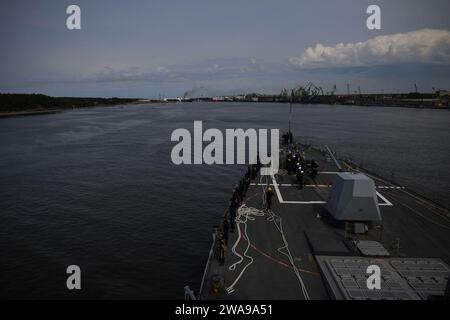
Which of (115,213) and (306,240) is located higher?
(306,240)

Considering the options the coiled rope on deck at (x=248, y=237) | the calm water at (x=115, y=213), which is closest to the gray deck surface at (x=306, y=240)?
the coiled rope on deck at (x=248, y=237)

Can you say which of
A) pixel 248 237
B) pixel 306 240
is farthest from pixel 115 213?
pixel 306 240

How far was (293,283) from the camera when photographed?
36.3 feet

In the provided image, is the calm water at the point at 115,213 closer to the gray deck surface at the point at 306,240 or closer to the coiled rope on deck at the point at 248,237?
the coiled rope on deck at the point at 248,237

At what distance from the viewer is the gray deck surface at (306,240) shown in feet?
35.9

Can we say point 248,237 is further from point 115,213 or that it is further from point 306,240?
point 115,213

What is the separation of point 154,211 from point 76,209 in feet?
21.4

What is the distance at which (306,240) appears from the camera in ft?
47.1

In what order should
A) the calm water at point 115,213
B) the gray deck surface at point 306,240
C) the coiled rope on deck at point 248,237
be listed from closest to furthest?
the gray deck surface at point 306,240 → the coiled rope on deck at point 248,237 → the calm water at point 115,213

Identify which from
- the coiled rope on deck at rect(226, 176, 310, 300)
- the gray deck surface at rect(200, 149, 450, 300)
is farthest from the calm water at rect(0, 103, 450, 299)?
the gray deck surface at rect(200, 149, 450, 300)

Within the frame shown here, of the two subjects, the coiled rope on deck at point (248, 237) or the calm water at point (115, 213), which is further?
the calm water at point (115, 213)

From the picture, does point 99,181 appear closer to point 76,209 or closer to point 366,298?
point 76,209

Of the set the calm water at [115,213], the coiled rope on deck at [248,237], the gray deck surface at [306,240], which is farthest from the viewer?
the calm water at [115,213]
